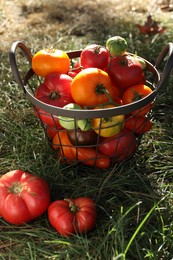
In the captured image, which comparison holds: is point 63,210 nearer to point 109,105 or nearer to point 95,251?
point 95,251

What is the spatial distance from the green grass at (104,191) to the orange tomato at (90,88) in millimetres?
337

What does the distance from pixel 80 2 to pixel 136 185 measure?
2312 mm

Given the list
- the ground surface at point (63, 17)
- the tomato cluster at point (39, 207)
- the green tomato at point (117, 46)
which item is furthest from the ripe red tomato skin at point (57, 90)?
the ground surface at point (63, 17)

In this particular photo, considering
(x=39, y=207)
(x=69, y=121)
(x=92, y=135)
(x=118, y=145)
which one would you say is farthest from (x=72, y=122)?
(x=39, y=207)

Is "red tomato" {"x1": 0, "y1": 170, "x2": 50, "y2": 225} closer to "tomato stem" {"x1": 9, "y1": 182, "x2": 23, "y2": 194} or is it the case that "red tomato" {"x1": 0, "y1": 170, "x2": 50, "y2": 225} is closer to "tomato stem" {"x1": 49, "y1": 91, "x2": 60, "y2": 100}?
"tomato stem" {"x1": 9, "y1": 182, "x2": 23, "y2": 194}

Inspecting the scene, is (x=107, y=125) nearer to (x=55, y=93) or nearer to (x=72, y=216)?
(x=55, y=93)

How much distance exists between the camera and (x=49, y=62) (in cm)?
182

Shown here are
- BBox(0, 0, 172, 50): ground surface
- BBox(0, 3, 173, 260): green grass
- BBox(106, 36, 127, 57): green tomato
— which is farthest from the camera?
BBox(0, 0, 172, 50): ground surface

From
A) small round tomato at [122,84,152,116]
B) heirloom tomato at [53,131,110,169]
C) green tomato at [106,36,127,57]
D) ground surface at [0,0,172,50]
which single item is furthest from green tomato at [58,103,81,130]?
ground surface at [0,0,172,50]

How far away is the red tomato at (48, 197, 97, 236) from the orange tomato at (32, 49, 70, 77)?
59 centimetres

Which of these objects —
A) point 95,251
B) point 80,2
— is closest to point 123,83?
point 95,251

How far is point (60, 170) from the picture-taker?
1854 millimetres

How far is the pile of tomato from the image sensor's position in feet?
5.53

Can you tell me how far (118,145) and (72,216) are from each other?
40cm
